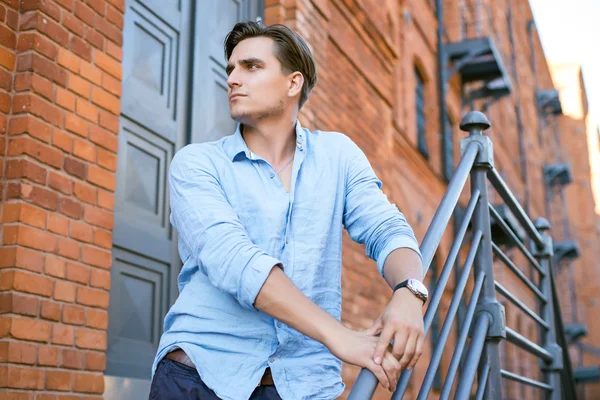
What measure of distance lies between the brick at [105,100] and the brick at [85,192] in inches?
15.7

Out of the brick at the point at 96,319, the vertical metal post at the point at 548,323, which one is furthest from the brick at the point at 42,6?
the vertical metal post at the point at 548,323

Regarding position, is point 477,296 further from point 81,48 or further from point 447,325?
point 81,48

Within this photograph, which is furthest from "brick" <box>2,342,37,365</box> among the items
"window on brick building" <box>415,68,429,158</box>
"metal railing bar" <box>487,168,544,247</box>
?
"window on brick building" <box>415,68,429,158</box>

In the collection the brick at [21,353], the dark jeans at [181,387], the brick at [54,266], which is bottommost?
the dark jeans at [181,387]

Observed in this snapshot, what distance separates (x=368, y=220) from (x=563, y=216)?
30.6 metres

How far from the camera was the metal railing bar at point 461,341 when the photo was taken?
2.60 meters

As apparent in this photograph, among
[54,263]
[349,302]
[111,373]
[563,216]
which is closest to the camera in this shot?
[54,263]

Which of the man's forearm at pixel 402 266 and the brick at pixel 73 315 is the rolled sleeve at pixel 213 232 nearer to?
the man's forearm at pixel 402 266

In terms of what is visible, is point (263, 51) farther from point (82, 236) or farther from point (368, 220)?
point (82, 236)

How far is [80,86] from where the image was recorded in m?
3.54

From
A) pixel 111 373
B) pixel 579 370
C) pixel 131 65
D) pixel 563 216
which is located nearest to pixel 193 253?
pixel 111 373

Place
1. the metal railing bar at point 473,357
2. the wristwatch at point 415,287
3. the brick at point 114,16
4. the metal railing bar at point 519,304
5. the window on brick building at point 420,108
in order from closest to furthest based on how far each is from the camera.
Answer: the wristwatch at point 415,287 < the metal railing bar at point 473,357 < the metal railing bar at point 519,304 < the brick at point 114,16 < the window on brick building at point 420,108

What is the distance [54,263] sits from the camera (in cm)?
324

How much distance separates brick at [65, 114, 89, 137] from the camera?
3.43 metres
